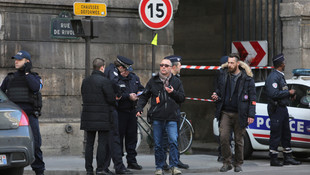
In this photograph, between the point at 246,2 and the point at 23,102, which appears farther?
the point at 246,2

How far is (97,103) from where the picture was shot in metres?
10.7

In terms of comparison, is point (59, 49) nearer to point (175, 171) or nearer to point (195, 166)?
point (195, 166)

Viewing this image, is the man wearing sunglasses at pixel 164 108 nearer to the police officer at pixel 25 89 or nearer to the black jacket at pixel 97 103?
the black jacket at pixel 97 103

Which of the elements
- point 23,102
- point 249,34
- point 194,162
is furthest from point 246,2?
point 23,102

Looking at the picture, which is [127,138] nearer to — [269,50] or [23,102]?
[23,102]

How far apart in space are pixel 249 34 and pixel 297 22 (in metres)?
1.16

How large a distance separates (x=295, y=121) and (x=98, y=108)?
4324 mm

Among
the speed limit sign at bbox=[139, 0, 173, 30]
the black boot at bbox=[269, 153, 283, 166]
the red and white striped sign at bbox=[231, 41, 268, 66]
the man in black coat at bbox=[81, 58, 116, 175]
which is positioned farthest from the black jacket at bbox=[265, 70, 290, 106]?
the red and white striped sign at bbox=[231, 41, 268, 66]

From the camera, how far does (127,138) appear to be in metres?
12.0

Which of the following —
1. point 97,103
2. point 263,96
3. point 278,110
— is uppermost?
point 97,103

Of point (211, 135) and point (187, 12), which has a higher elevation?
point (187, 12)

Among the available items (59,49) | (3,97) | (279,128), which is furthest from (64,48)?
(3,97)

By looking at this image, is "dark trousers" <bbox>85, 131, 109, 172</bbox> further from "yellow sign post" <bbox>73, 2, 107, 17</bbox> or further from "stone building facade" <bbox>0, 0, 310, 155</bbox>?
"stone building facade" <bbox>0, 0, 310, 155</bbox>

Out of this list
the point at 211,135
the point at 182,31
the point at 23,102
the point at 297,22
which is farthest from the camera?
the point at 182,31
